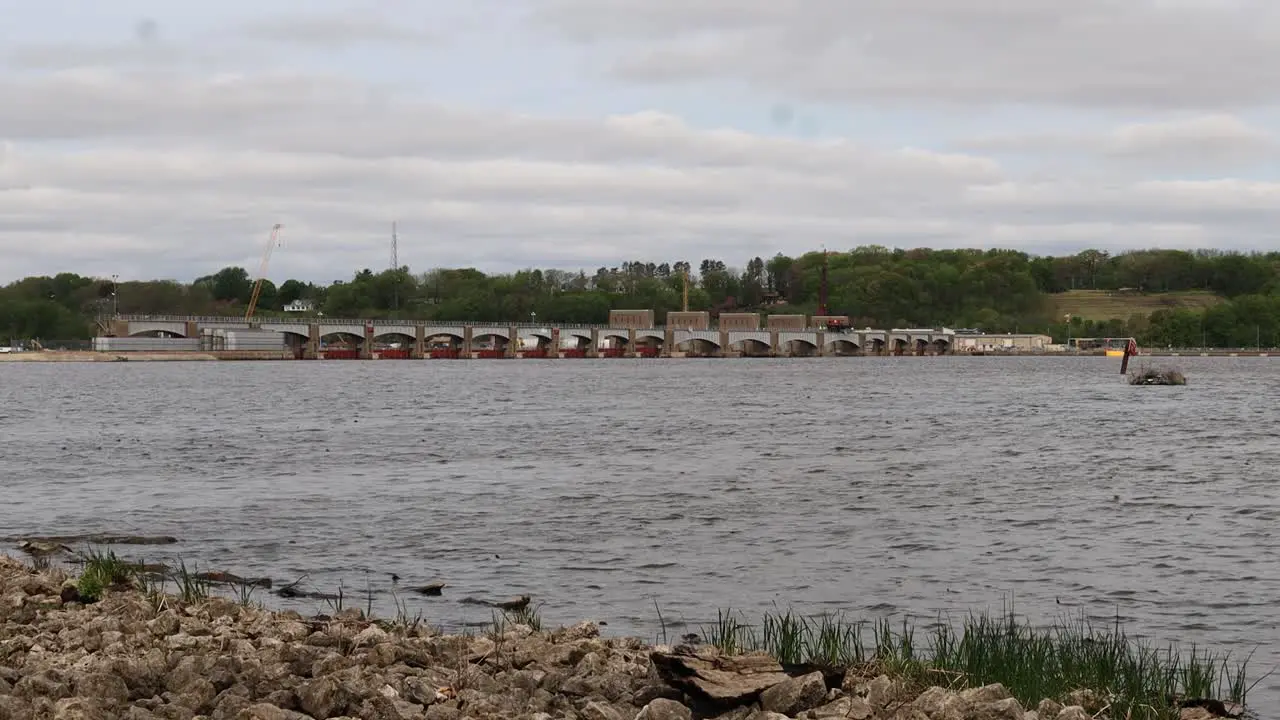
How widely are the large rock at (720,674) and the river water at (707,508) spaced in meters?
5.87

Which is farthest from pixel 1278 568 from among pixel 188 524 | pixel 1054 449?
pixel 1054 449

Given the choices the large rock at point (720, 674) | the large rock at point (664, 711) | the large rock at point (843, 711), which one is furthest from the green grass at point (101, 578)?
the large rock at point (843, 711)

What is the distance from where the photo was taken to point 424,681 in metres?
13.7

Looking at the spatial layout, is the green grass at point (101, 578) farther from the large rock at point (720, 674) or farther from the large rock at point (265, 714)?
the large rock at point (720, 674)

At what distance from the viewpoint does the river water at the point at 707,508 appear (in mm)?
22719

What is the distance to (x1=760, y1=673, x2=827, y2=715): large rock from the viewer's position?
508 inches

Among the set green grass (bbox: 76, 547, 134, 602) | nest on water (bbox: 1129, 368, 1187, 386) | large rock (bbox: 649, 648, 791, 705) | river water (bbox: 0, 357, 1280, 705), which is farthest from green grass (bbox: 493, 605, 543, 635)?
nest on water (bbox: 1129, 368, 1187, 386)

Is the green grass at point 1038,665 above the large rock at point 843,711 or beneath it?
beneath

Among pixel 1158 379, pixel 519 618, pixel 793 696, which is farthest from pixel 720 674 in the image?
pixel 1158 379

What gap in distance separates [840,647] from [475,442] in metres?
41.6

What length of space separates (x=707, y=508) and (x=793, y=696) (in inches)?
837

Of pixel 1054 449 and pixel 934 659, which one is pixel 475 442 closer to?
pixel 1054 449

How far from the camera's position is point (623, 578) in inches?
951

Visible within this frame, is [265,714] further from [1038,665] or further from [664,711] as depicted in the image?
[1038,665]
